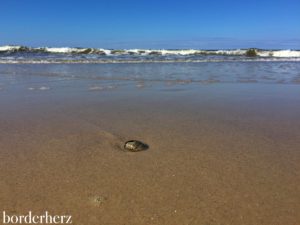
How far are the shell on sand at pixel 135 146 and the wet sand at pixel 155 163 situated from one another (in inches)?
3.4

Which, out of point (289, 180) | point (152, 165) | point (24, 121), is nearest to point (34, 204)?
point (152, 165)

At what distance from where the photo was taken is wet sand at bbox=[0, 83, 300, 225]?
6.97 ft

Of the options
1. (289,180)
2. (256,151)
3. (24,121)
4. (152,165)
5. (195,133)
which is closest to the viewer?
(289,180)

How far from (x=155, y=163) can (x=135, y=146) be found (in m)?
0.39

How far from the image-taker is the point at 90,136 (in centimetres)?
359

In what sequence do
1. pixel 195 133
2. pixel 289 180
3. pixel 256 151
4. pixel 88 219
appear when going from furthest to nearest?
pixel 195 133 < pixel 256 151 < pixel 289 180 < pixel 88 219

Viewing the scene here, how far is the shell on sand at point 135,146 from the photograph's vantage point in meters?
3.15

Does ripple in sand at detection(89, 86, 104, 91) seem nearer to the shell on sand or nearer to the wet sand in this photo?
the wet sand

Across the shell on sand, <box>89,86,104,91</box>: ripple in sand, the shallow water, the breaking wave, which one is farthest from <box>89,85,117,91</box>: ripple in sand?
the breaking wave

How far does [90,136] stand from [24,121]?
1.16 metres

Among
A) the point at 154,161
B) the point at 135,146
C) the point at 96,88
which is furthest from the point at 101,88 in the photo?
the point at 154,161

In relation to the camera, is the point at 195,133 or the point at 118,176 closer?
the point at 118,176

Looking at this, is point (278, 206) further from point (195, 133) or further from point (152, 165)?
point (195, 133)

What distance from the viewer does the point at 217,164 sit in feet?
9.32
